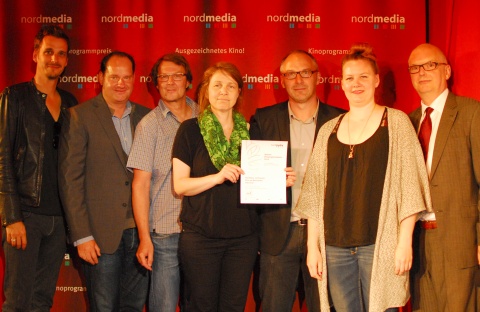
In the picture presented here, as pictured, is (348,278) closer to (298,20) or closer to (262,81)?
(262,81)

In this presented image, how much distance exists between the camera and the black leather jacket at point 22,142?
3332mm

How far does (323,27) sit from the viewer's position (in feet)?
13.8

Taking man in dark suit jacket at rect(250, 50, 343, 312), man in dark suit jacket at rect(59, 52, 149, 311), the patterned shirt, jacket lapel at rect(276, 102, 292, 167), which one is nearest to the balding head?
man in dark suit jacket at rect(250, 50, 343, 312)

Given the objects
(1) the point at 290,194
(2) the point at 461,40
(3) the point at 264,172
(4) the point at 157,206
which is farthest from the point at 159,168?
(2) the point at 461,40

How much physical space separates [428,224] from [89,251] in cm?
223

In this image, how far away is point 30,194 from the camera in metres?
3.36

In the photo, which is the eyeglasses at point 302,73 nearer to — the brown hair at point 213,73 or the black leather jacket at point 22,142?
the brown hair at point 213,73

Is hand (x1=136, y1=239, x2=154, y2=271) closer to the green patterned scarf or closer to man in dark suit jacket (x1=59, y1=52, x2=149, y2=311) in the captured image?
man in dark suit jacket (x1=59, y1=52, x2=149, y2=311)

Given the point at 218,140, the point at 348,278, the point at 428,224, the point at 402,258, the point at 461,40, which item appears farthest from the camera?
the point at 461,40

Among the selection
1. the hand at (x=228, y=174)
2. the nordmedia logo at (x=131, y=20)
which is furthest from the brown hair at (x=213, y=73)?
the nordmedia logo at (x=131, y=20)

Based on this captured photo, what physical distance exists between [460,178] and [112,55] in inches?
99.6

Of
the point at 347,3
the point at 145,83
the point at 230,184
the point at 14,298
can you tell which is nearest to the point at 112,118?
the point at 145,83

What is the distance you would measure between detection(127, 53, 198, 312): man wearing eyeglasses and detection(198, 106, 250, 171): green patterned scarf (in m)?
0.47

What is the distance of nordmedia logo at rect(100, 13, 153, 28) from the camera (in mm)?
4238
